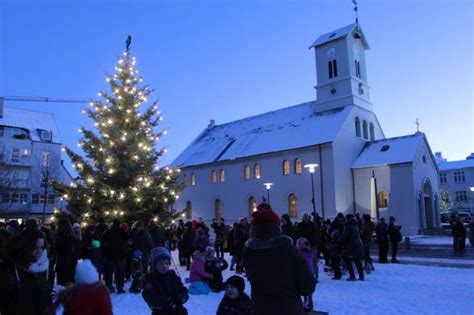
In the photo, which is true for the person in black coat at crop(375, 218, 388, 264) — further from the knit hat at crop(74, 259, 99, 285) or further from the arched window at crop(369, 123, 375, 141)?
the arched window at crop(369, 123, 375, 141)

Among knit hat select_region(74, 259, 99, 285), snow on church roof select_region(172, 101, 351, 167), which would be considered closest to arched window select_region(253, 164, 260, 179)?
snow on church roof select_region(172, 101, 351, 167)

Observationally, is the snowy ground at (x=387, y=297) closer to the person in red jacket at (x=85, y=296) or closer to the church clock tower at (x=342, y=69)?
the person in red jacket at (x=85, y=296)

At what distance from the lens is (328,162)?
35.4m

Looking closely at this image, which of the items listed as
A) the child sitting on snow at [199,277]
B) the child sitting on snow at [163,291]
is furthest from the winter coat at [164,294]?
the child sitting on snow at [199,277]

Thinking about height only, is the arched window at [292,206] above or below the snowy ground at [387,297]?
above

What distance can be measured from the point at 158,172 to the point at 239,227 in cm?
414

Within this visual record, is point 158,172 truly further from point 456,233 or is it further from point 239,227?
point 456,233

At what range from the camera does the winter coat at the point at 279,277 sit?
4016mm

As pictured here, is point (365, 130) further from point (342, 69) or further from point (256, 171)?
point (256, 171)

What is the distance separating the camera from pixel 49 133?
179 ft

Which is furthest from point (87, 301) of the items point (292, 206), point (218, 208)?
point (218, 208)

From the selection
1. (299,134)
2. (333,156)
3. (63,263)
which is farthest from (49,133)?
(63,263)

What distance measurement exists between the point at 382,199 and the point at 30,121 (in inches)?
1708

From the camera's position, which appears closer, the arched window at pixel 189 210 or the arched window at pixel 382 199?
the arched window at pixel 382 199
